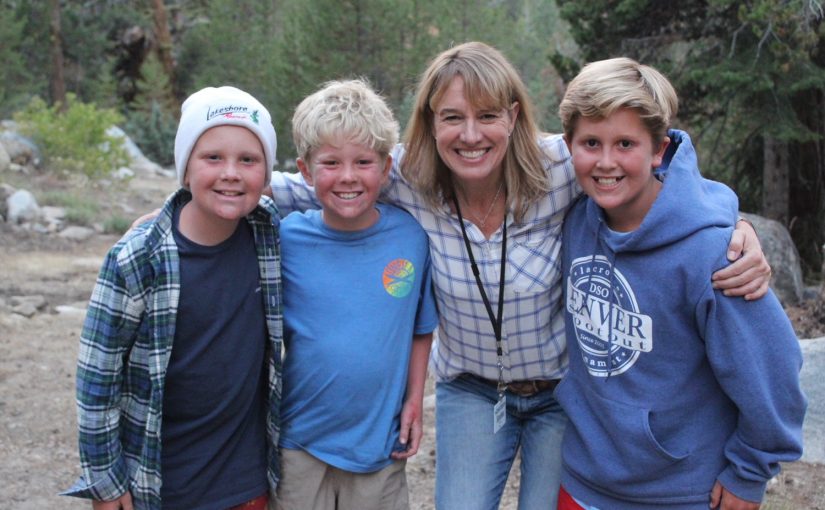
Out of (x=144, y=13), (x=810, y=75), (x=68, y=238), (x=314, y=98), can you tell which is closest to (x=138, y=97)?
(x=144, y=13)

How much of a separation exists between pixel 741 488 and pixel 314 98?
Answer: 1.58 m

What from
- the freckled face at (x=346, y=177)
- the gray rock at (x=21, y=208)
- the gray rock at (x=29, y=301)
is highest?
the freckled face at (x=346, y=177)

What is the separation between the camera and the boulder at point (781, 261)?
24.7 feet

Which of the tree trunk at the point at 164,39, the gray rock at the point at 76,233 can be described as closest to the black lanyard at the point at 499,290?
the gray rock at the point at 76,233

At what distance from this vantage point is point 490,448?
2.68m

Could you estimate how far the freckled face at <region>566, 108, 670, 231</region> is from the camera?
2.19 metres

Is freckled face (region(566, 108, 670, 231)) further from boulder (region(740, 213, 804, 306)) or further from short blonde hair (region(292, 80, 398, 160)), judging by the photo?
boulder (region(740, 213, 804, 306))

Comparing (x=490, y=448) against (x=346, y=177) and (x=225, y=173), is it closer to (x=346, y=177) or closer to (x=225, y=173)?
(x=346, y=177)

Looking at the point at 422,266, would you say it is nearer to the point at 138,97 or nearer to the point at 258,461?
the point at 258,461

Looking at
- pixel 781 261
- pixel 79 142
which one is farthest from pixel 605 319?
pixel 79 142

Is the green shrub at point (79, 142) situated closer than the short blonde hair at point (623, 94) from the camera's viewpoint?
No

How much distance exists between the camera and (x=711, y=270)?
2.04 m

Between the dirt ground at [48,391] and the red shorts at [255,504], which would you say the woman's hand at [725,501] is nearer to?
the red shorts at [255,504]

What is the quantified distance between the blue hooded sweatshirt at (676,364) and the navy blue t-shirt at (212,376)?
0.93 m
